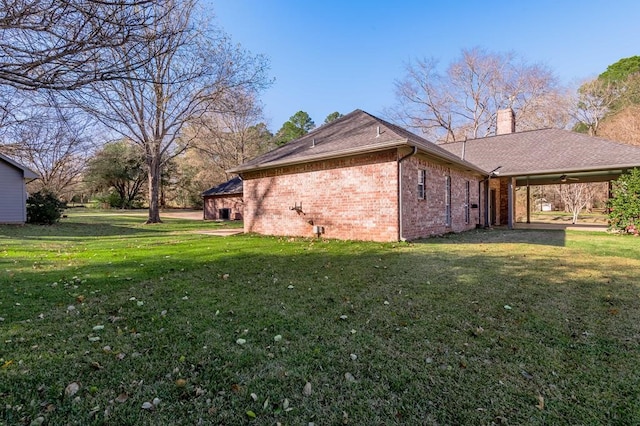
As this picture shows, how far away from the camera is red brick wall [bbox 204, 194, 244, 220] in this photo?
74.2 feet

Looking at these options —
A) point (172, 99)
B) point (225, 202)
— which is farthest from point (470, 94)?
point (172, 99)

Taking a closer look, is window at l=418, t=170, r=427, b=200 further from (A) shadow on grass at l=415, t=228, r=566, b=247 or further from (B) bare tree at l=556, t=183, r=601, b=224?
(B) bare tree at l=556, t=183, r=601, b=224

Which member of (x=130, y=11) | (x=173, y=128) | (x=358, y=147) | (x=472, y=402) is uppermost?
(x=173, y=128)

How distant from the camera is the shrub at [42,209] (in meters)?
15.5

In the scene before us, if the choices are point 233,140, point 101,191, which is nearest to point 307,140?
point 233,140

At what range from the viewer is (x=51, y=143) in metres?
14.1

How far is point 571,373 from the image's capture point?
228cm

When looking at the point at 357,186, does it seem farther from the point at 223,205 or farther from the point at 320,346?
the point at 223,205

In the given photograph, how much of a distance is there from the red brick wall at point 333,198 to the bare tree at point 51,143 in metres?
6.01

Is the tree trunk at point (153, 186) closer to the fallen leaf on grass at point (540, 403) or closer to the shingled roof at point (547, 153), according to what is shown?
the shingled roof at point (547, 153)

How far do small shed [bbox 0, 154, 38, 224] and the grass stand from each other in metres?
13.5

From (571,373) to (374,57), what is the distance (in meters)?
17.6

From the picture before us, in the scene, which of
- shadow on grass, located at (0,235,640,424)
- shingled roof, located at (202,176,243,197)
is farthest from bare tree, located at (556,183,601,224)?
shingled roof, located at (202,176,243,197)

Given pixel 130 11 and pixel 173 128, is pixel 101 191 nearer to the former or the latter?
pixel 173 128
